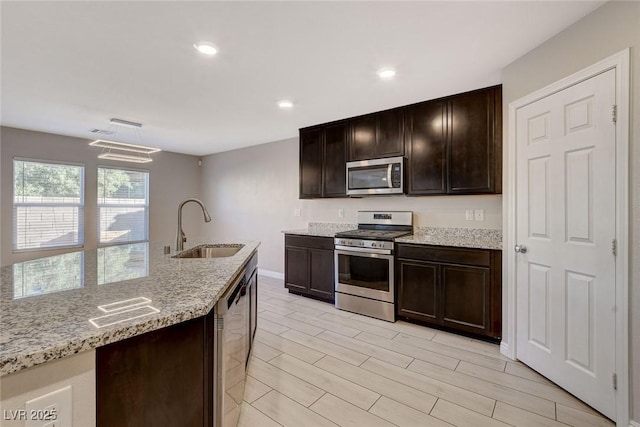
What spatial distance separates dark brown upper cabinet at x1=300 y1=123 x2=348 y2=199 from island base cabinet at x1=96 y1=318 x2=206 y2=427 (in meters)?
3.04

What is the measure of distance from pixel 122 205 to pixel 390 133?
492 centimetres

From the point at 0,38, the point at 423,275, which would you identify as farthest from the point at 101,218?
the point at 423,275

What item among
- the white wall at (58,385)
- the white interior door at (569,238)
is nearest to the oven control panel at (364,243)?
the white interior door at (569,238)

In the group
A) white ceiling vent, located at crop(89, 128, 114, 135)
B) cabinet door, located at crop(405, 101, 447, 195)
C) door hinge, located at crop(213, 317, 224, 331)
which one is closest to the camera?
door hinge, located at crop(213, 317, 224, 331)

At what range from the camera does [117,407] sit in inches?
33.0

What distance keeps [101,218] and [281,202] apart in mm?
3138

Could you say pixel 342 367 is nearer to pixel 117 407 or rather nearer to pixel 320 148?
pixel 117 407

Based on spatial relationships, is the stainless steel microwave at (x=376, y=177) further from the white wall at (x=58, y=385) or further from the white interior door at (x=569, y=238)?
the white wall at (x=58, y=385)

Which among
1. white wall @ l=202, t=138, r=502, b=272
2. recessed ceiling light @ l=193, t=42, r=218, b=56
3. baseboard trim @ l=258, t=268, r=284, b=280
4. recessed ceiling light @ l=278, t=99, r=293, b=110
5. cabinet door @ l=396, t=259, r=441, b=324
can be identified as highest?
recessed ceiling light @ l=278, t=99, r=293, b=110

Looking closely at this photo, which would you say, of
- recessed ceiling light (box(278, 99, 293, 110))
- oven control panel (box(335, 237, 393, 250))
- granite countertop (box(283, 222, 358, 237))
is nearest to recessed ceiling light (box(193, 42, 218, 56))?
recessed ceiling light (box(278, 99, 293, 110))

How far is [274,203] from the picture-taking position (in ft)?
17.1

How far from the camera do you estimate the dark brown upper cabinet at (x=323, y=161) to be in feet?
12.8

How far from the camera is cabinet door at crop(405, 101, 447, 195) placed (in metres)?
3.11

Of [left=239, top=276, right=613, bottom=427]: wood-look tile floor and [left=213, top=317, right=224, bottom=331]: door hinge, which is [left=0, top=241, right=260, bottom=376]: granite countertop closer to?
[left=213, top=317, right=224, bottom=331]: door hinge
